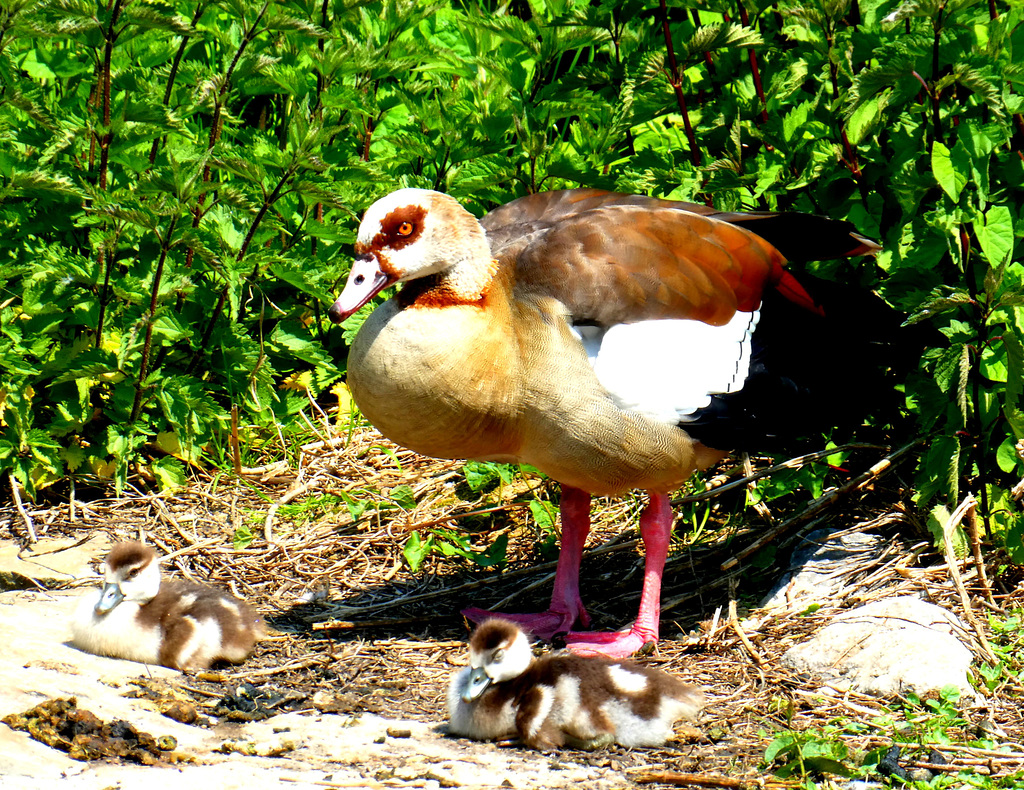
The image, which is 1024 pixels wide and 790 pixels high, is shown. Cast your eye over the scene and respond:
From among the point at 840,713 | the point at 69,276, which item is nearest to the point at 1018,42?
the point at 840,713

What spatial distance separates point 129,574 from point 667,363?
204 centimetres

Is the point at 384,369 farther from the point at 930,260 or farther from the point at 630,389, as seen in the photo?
the point at 930,260

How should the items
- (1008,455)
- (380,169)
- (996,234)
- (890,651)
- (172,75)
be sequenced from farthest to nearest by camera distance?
(380,169), (172,75), (1008,455), (996,234), (890,651)

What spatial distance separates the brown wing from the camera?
426cm

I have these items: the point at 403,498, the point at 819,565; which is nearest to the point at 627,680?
the point at 819,565

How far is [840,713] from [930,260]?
5.87 ft

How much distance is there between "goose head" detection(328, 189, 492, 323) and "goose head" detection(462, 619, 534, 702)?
46.8 inches

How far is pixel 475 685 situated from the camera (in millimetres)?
3641

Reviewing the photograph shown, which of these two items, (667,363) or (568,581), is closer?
(667,363)

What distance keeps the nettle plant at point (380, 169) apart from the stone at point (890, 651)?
0.55m

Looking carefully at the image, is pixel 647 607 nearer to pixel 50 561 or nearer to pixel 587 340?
pixel 587 340

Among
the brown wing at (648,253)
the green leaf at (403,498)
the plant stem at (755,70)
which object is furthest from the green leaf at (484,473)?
the plant stem at (755,70)

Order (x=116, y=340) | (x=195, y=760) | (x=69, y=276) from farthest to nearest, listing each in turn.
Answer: (x=116, y=340)
(x=69, y=276)
(x=195, y=760)

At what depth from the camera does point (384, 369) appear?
13.6 feet
